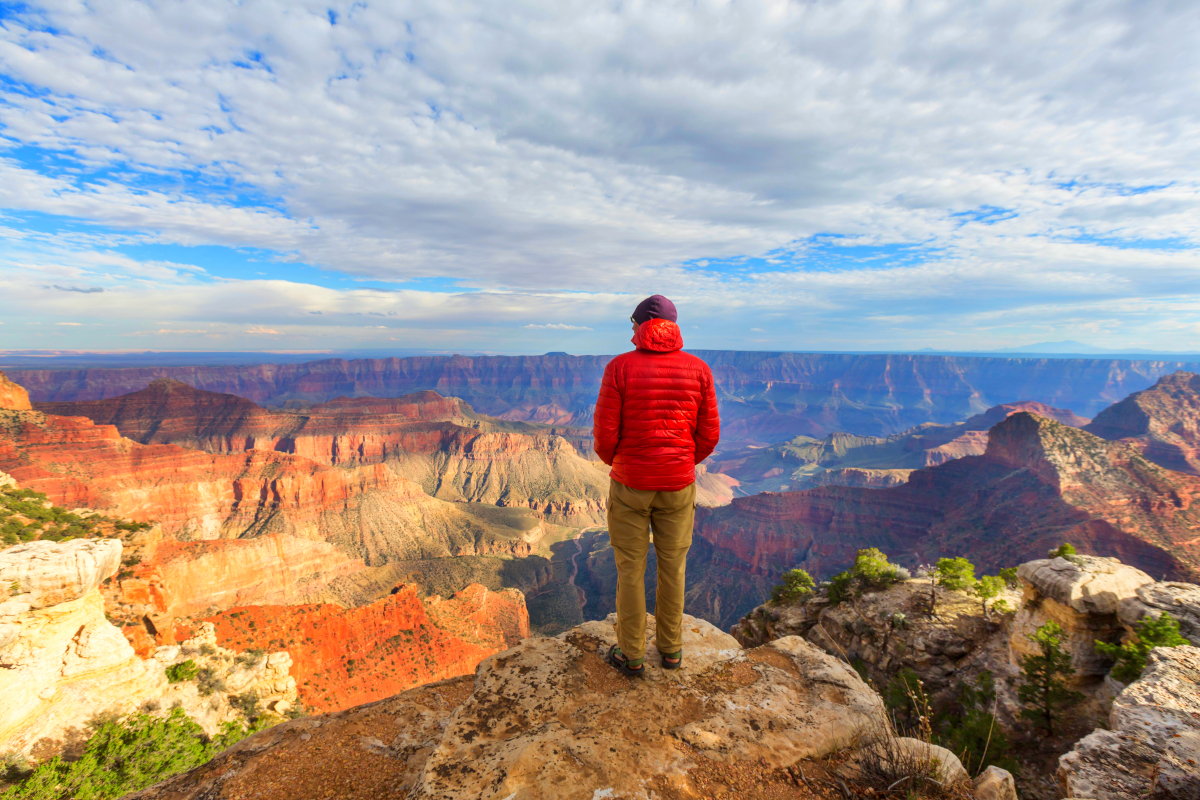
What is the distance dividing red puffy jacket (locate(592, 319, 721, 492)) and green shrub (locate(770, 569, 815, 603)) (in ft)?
48.3

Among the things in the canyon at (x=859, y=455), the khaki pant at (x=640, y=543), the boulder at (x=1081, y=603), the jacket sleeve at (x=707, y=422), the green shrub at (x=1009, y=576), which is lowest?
the canyon at (x=859, y=455)

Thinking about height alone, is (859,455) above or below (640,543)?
below

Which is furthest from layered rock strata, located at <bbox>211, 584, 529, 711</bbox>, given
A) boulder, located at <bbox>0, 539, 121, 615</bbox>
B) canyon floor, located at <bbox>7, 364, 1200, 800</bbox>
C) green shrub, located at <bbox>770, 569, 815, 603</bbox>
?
green shrub, located at <bbox>770, 569, 815, 603</bbox>

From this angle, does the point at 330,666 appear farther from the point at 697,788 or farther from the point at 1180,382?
the point at 1180,382

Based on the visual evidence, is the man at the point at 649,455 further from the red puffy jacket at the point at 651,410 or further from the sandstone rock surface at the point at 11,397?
the sandstone rock surface at the point at 11,397

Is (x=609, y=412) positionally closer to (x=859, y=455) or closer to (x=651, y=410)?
(x=651, y=410)

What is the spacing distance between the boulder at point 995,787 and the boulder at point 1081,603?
7.53m

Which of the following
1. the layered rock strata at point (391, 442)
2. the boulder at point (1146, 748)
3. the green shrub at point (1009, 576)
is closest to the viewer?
the boulder at point (1146, 748)

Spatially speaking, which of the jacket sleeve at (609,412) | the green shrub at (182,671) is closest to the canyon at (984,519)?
the jacket sleeve at (609,412)

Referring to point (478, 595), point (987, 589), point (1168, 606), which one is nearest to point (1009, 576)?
point (987, 589)

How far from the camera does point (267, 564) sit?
48781 millimetres

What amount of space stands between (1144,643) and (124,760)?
2269 cm

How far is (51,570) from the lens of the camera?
12.9 meters

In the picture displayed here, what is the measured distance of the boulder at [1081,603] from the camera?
8023mm
